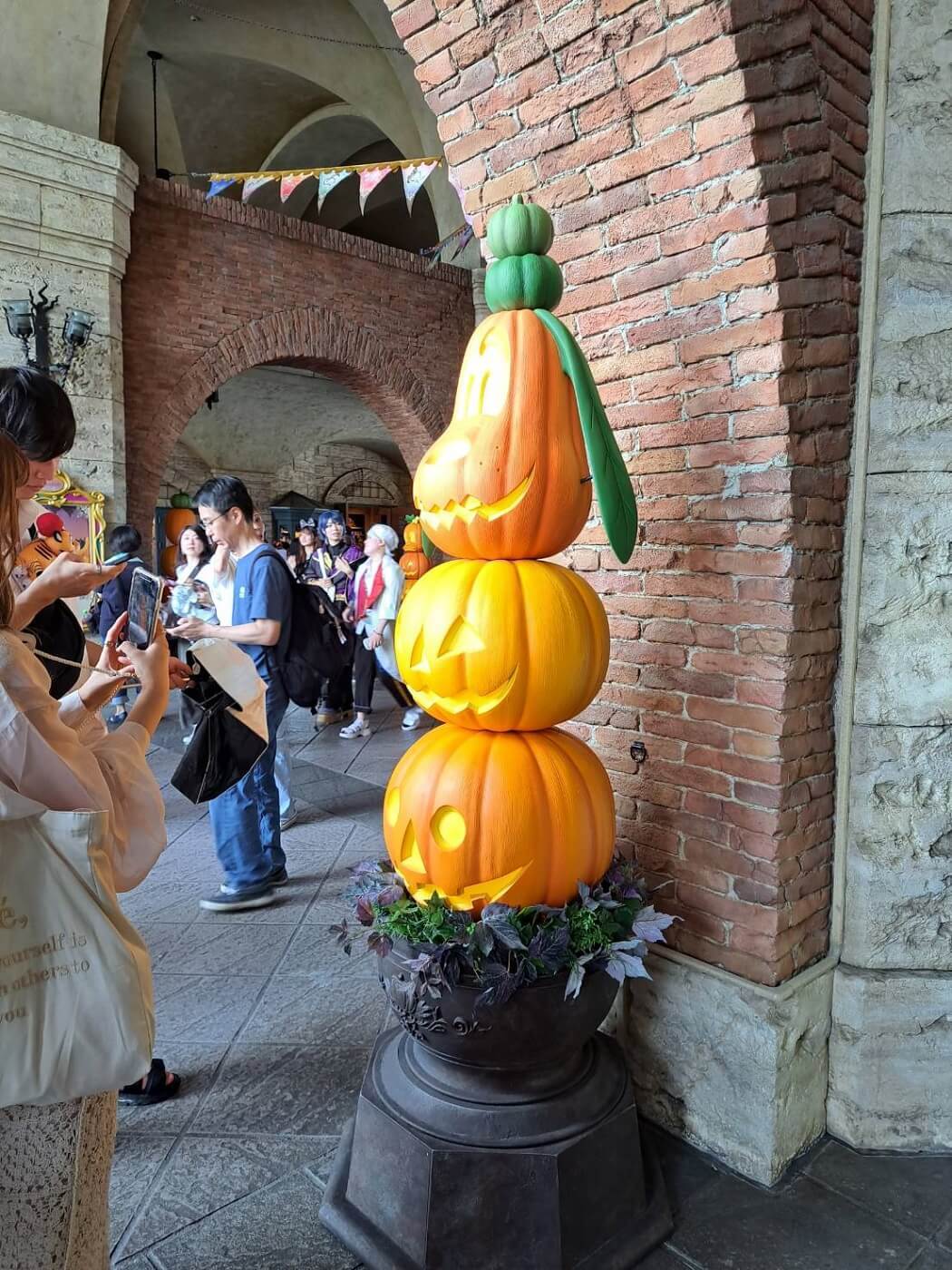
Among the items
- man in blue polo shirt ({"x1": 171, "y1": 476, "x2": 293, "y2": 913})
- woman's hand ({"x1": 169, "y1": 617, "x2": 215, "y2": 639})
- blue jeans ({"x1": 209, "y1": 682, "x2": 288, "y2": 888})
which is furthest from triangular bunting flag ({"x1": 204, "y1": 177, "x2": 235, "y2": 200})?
blue jeans ({"x1": 209, "y1": 682, "x2": 288, "y2": 888})

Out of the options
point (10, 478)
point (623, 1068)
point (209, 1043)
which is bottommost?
point (209, 1043)

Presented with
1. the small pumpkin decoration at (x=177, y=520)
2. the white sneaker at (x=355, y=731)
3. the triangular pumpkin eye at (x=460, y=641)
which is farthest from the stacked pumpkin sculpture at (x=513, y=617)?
the small pumpkin decoration at (x=177, y=520)

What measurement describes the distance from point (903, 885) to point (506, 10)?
2.51m

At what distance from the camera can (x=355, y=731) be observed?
7125mm

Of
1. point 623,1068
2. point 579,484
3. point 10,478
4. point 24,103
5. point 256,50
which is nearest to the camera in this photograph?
point 10,478

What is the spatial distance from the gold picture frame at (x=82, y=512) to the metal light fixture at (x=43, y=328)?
996 mm

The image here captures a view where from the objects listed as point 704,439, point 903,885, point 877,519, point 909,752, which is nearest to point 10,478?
point 704,439

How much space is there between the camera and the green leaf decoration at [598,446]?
1752 millimetres

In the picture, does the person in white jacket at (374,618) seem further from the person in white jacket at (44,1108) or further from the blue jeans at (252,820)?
the person in white jacket at (44,1108)

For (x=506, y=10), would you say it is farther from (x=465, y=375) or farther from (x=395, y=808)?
(x=395, y=808)

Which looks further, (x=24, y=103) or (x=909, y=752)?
(x=24, y=103)

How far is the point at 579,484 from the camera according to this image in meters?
1.83

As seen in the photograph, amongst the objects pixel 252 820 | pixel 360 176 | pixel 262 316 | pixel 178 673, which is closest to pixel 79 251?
pixel 262 316

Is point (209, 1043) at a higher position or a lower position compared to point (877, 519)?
lower
